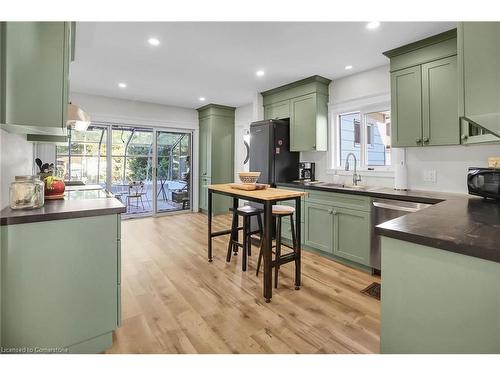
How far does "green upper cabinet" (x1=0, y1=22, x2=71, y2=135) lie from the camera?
133 centimetres

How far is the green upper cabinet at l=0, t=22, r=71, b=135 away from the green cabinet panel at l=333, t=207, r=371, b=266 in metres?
2.79

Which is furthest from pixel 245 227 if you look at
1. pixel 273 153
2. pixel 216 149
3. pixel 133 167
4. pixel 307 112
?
pixel 133 167

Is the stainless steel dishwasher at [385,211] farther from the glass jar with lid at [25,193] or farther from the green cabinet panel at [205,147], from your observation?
the green cabinet panel at [205,147]

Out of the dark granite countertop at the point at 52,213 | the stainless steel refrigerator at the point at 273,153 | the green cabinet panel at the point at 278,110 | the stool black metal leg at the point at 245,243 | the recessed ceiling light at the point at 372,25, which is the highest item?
the recessed ceiling light at the point at 372,25

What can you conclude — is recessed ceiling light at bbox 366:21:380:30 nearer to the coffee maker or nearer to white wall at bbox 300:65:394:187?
white wall at bbox 300:65:394:187

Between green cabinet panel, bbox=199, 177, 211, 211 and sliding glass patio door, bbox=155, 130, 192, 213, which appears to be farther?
green cabinet panel, bbox=199, 177, 211, 211

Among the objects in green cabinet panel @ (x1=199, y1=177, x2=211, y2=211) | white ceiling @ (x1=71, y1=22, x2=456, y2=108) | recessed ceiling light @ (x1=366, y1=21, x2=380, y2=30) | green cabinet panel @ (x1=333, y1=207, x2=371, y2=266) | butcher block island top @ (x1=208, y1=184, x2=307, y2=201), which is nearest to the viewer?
butcher block island top @ (x1=208, y1=184, x2=307, y2=201)

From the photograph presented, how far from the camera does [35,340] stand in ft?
4.62

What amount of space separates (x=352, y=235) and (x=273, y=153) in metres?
1.67

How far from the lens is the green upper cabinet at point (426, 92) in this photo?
253cm

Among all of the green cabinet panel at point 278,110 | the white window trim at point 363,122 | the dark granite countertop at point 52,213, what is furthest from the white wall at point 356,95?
the dark granite countertop at point 52,213

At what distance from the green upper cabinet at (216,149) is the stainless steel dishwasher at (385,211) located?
3853 millimetres

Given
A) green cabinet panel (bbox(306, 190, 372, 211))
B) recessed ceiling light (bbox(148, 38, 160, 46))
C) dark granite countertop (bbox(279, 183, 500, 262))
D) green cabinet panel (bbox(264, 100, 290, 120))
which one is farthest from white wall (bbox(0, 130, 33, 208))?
green cabinet panel (bbox(264, 100, 290, 120))
